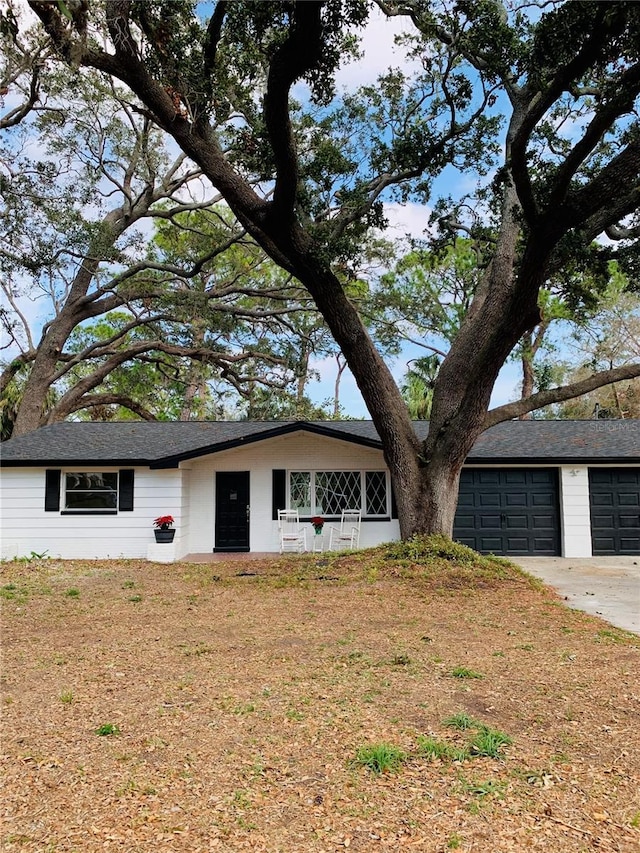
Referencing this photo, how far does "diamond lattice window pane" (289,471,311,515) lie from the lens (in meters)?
13.9

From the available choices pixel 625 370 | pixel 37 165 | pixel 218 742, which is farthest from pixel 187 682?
pixel 37 165

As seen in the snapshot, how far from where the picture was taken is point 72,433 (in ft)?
50.3

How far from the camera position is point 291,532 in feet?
44.7

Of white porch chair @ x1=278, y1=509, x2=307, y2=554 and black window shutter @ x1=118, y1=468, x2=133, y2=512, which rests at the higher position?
black window shutter @ x1=118, y1=468, x2=133, y2=512

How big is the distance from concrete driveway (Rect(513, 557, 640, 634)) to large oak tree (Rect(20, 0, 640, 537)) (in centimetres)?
223

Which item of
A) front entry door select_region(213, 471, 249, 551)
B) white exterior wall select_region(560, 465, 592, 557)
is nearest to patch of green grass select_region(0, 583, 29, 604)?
front entry door select_region(213, 471, 249, 551)

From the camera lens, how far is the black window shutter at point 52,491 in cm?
1320

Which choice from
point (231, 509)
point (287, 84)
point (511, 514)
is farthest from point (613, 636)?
point (231, 509)

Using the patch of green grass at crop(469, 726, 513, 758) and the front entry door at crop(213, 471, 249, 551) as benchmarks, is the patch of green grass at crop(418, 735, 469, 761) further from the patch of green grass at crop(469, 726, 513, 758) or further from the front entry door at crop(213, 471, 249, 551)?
the front entry door at crop(213, 471, 249, 551)

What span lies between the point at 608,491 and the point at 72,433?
1302 centimetres

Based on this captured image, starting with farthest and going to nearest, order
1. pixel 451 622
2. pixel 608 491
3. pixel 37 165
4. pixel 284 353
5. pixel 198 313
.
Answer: pixel 284 353, pixel 198 313, pixel 37 165, pixel 608 491, pixel 451 622

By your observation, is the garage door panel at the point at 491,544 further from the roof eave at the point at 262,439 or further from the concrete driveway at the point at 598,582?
the roof eave at the point at 262,439

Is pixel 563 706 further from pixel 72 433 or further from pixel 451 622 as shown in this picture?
pixel 72 433

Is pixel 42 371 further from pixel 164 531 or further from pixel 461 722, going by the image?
pixel 461 722
